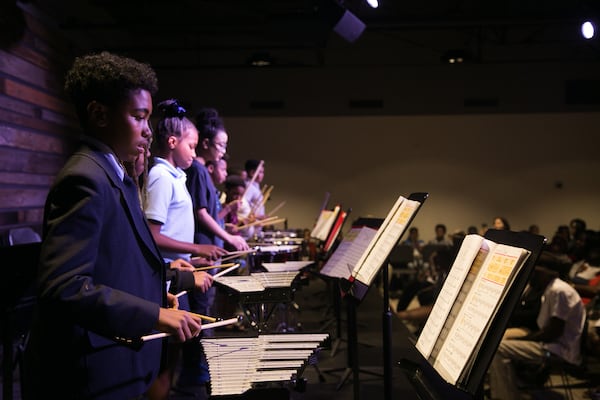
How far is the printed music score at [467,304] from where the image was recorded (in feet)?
3.82

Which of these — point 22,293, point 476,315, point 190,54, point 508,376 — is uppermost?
point 190,54

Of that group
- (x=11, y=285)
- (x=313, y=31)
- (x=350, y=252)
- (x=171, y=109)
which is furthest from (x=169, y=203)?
(x=313, y=31)

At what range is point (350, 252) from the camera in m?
2.63

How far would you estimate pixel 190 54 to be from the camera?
9.69 metres

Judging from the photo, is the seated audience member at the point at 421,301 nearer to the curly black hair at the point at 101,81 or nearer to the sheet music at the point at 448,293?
the sheet music at the point at 448,293

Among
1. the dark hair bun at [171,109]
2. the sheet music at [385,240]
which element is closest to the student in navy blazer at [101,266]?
the sheet music at [385,240]

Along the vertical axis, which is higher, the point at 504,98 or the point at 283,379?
the point at 504,98

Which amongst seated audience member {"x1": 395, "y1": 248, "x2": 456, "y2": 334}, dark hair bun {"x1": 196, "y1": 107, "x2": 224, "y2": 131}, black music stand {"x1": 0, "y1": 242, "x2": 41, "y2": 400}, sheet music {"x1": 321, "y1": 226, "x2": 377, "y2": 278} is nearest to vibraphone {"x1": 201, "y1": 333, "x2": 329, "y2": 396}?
sheet music {"x1": 321, "y1": 226, "x2": 377, "y2": 278}

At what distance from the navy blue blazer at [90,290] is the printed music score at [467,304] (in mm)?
700

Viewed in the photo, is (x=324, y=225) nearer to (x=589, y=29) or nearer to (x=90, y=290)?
(x=589, y=29)

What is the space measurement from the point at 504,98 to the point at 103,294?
9.66 metres

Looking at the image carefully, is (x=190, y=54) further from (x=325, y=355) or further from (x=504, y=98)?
(x=325, y=355)

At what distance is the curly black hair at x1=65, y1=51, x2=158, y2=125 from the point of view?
1.38 meters

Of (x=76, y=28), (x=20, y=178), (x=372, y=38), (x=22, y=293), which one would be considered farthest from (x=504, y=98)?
(x=22, y=293)
